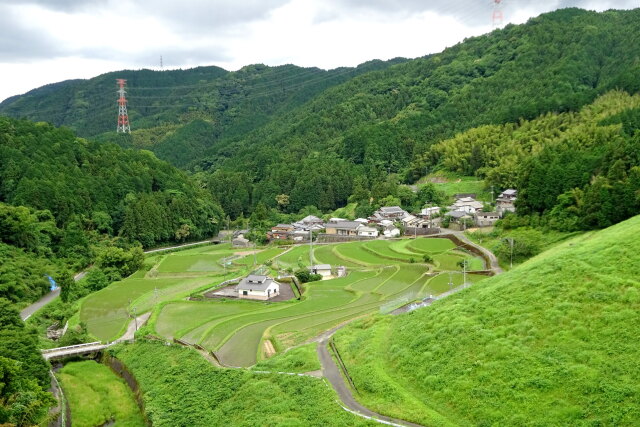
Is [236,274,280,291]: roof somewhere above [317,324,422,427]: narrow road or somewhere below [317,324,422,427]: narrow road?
above

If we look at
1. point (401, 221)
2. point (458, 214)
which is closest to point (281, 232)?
point (401, 221)

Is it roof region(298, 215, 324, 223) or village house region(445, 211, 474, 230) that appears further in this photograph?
roof region(298, 215, 324, 223)

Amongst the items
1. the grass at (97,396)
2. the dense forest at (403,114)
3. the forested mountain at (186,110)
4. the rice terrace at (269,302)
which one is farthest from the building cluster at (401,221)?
the forested mountain at (186,110)

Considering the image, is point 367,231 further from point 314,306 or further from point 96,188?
point 96,188

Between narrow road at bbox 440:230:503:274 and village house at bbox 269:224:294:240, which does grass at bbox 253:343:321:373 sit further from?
village house at bbox 269:224:294:240

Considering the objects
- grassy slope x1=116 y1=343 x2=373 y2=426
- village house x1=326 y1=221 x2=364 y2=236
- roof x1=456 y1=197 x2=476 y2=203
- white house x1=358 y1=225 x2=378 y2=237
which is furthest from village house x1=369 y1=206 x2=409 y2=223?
grassy slope x1=116 y1=343 x2=373 y2=426

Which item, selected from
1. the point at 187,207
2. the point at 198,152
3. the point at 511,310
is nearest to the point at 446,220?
Answer: the point at 187,207
